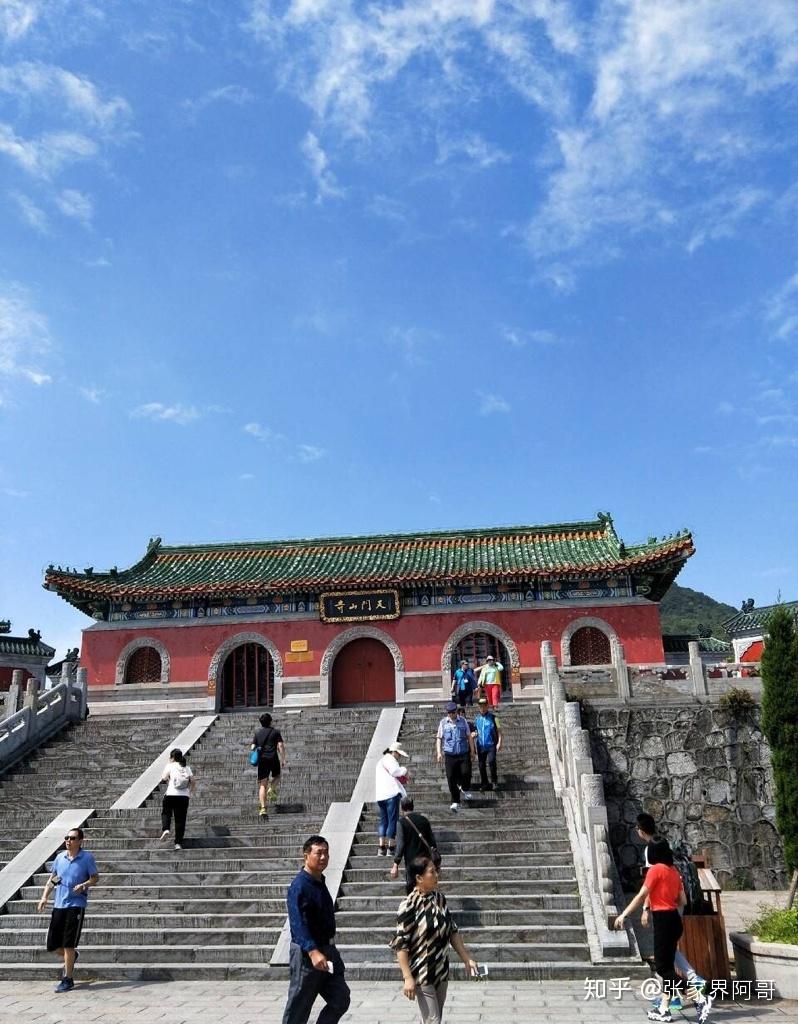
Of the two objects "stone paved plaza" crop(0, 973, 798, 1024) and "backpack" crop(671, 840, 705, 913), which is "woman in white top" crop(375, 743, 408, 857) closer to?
"stone paved plaza" crop(0, 973, 798, 1024)

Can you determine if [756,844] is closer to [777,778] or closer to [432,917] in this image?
[777,778]

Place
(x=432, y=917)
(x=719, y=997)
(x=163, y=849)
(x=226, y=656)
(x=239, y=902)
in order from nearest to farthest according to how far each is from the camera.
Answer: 1. (x=432, y=917)
2. (x=719, y=997)
3. (x=239, y=902)
4. (x=163, y=849)
5. (x=226, y=656)

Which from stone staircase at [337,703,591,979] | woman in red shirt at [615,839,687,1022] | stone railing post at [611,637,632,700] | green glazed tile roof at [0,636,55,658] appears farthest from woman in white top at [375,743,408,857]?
green glazed tile roof at [0,636,55,658]

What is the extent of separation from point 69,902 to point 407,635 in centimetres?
1290

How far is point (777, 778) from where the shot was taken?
10172 millimetres

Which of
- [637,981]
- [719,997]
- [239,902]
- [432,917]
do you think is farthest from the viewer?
[239,902]

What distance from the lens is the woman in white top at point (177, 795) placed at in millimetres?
9453

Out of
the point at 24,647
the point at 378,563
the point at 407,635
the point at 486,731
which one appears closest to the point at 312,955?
the point at 486,731

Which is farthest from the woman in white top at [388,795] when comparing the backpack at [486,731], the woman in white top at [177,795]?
the woman in white top at [177,795]

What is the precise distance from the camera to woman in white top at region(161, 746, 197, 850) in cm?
945

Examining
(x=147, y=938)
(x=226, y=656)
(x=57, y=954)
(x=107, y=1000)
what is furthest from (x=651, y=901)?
(x=226, y=656)

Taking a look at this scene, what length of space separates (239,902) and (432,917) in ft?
15.5

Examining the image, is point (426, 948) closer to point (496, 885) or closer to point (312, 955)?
point (312, 955)

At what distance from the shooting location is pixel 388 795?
8.90m
